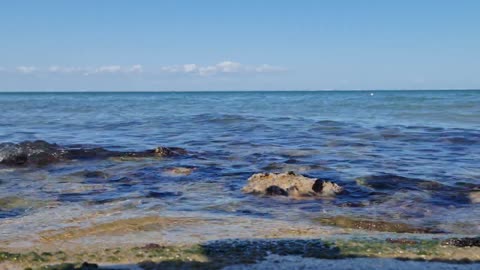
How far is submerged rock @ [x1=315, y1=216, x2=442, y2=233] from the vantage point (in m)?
6.91

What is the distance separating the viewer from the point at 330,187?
9.19 m

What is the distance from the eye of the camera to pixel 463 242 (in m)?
5.70

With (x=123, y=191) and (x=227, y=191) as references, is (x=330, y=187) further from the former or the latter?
(x=123, y=191)

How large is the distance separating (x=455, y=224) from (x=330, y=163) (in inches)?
212

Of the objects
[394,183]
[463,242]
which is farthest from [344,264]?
[394,183]

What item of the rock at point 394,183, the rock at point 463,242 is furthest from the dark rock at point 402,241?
the rock at point 394,183

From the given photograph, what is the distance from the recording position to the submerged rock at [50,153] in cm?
1298

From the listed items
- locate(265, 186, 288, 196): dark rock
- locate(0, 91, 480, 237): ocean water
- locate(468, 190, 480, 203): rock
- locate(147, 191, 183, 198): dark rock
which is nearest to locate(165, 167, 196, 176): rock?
locate(0, 91, 480, 237): ocean water

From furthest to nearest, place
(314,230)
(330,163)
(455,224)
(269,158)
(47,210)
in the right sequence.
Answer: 1. (269,158)
2. (330,163)
3. (47,210)
4. (455,224)
5. (314,230)

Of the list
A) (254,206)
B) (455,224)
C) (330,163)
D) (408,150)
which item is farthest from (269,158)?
(455,224)

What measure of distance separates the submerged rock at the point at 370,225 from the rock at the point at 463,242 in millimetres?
1016

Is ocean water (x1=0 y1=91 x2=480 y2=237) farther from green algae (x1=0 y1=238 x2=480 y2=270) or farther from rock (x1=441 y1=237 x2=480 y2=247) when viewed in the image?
green algae (x1=0 y1=238 x2=480 y2=270)

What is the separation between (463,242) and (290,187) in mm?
3746

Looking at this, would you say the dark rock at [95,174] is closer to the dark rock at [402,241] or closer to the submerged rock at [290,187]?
the submerged rock at [290,187]
